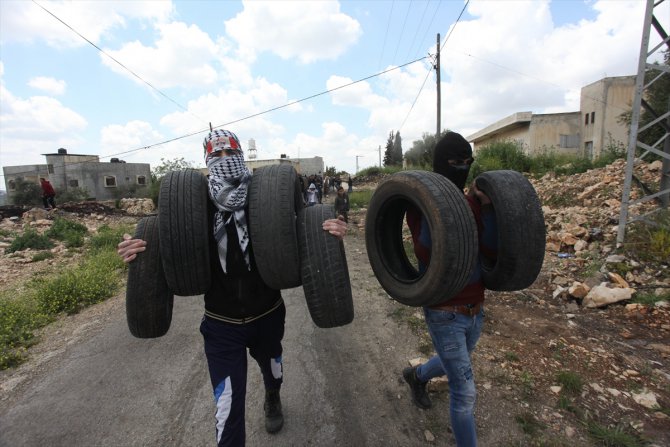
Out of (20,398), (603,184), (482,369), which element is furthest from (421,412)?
(603,184)

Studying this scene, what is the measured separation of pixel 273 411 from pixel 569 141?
30.4 meters

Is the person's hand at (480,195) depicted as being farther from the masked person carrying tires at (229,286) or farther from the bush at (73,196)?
the bush at (73,196)

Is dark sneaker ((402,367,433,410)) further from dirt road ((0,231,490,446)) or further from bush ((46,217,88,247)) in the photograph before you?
bush ((46,217,88,247))

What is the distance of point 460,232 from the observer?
174 cm

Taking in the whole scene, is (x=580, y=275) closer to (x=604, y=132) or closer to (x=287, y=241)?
(x=287, y=241)

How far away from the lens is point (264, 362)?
2.41m

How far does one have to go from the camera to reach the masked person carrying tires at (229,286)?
1.92 metres

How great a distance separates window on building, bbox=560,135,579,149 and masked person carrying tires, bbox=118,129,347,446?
29.7 meters

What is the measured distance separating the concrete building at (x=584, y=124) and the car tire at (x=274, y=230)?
24.1 m

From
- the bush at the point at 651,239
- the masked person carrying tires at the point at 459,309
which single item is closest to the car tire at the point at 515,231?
the masked person carrying tires at the point at 459,309

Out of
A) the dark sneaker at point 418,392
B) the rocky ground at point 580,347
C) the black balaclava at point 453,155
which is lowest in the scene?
the rocky ground at point 580,347

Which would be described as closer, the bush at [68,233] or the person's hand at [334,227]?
the person's hand at [334,227]

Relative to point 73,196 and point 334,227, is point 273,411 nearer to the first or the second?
point 334,227

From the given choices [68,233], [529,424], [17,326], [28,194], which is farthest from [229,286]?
[28,194]
